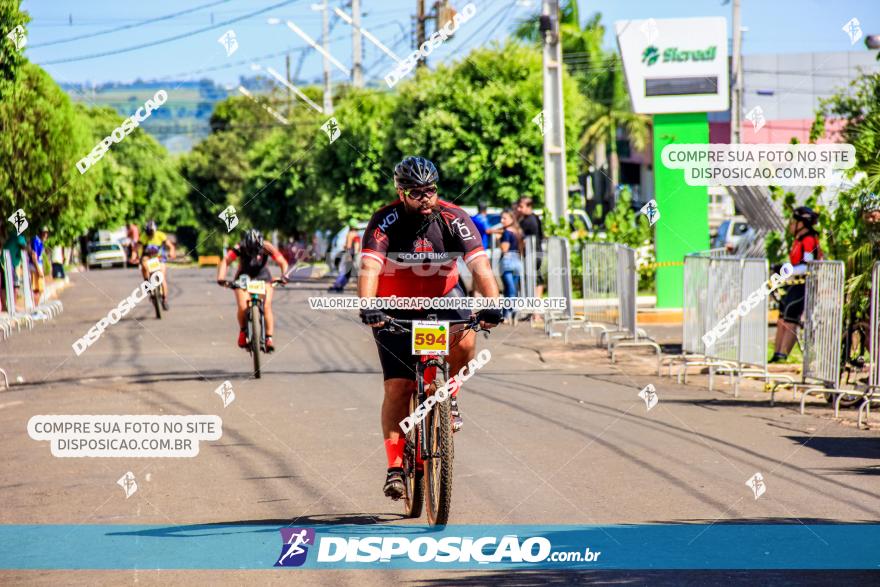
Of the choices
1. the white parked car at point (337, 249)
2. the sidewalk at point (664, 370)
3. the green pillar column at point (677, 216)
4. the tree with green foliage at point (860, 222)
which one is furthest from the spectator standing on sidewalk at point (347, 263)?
the tree with green foliage at point (860, 222)

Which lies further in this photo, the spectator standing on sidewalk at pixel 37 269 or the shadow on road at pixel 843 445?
the spectator standing on sidewalk at pixel 37 269

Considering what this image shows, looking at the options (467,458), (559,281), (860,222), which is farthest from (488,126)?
(467,458)


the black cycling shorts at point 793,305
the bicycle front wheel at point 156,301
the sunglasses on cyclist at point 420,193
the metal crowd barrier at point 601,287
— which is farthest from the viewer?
the bicycle front wheel at point 156,301

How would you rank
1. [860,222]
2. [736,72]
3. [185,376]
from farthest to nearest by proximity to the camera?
[736,72], [185,376], [860,222]

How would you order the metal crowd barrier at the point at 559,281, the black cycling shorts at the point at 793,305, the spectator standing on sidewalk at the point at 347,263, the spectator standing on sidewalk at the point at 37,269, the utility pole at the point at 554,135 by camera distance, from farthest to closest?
the spectator standing on sidewalk at the point at 347,263, the spectator standing on sidewalk at the point at 37,269, the utility pole at the point at 554,135, the metal crowd barrier at the point at 559,281, the black cycling shorts at the point at 793,305

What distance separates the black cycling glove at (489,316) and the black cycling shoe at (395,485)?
1.01 meters

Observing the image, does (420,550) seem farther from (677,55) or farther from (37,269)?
(37,269)

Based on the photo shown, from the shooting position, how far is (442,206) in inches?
298

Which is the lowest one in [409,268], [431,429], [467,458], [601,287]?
[467,458]

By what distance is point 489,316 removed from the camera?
287 inches

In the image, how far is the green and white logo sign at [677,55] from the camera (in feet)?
77.1

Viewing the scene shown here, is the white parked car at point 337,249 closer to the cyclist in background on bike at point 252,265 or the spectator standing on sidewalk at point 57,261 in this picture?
the spectator standing on sidewalk at point 57,261

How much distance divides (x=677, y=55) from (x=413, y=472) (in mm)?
17606

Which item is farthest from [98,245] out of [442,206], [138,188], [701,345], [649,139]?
[442,206]
